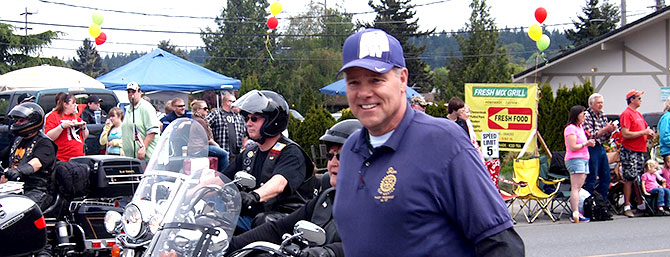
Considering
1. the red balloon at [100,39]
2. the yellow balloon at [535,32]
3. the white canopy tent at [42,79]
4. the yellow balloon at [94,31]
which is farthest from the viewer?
the red balloon at [100,39]

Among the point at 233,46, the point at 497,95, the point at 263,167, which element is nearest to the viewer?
the point at 263,167

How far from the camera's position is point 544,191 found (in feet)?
43.9

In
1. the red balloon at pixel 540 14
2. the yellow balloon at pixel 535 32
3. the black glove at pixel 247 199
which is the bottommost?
the black glove at pixel 247 199

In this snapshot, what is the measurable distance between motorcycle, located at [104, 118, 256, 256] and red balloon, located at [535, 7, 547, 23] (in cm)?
1589

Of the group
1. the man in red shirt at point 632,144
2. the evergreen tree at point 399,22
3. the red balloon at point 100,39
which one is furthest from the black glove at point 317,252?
the evergreen tree at point 399,22

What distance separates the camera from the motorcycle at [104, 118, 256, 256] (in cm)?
418

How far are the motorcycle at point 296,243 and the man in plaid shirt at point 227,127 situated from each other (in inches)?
322

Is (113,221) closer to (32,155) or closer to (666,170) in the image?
(32,155)

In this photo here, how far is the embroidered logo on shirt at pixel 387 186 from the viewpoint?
2658 millimetres

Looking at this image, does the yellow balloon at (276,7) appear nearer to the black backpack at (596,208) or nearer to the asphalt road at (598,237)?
the asphalt road at (598,237)

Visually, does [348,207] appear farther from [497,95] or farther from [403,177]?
[497,95]

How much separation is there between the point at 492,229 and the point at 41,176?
21.5ft

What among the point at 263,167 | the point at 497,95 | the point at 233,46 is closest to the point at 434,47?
the point at 233,46

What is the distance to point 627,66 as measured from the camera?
94.8ft
